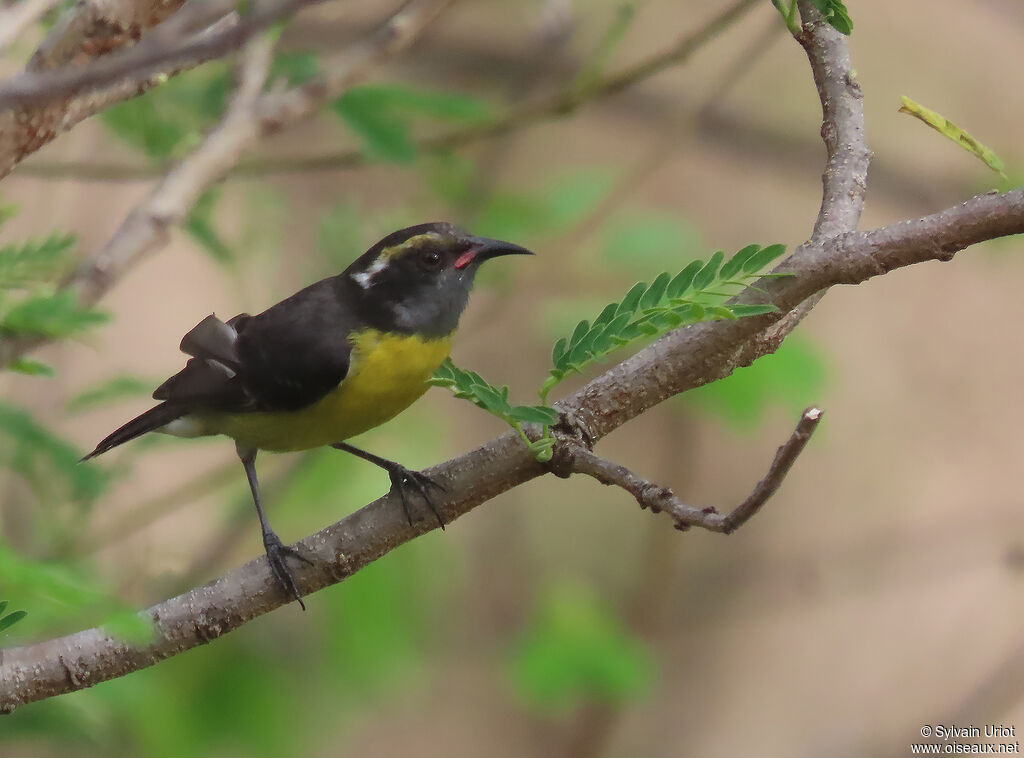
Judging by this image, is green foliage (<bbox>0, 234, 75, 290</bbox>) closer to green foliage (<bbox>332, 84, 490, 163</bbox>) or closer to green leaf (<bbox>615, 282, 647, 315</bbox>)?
green leaf (<bbox>615, 282, 647, 315</bbox>)

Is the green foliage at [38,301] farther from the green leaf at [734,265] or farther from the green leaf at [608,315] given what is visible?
the green leaf at [734,265]

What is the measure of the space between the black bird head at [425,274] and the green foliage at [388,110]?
0.28 metres

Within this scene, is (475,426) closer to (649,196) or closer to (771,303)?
(649,196)

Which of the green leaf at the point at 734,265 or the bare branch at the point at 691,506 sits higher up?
the green leaf at the point at 734,265

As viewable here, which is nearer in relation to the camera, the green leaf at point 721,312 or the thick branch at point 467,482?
the green leaf at point 721,312

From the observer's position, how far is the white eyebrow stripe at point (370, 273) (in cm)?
339

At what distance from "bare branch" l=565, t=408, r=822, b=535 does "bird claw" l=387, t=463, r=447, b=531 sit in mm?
307

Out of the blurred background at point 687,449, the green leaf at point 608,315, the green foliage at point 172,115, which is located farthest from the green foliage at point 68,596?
the blurred background at point 687,449

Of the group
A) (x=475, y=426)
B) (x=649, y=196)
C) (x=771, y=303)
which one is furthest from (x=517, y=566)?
(x=771, y=303)

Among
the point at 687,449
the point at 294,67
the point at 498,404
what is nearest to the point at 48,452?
the point at 294,67

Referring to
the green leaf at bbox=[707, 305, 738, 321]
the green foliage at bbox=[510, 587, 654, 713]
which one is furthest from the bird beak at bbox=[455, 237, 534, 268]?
the green foliage at bbox=[510, 587, 654, 713]

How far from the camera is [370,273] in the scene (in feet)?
11.2

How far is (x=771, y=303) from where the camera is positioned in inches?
77.5

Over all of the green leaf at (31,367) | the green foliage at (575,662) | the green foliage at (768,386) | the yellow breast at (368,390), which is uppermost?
the green leaf at (31,367)
